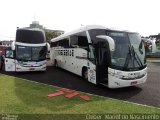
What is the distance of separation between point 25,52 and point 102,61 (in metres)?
7.94

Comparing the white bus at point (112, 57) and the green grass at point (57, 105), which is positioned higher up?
the white bus at point (112, 57)

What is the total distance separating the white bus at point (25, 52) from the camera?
698 inches

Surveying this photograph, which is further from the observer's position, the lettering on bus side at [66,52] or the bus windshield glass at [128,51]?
the lettering on bus side at [66,52]

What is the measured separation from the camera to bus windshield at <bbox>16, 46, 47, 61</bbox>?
17.8 meters

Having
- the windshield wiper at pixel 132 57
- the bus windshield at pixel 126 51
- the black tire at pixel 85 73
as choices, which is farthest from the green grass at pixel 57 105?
the black tire at pixel 85 73

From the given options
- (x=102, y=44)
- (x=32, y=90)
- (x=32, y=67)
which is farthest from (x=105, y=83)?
(x=32, y=67)

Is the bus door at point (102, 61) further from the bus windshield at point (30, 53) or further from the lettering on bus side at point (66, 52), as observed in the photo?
the bus windshield at point (30, 53)

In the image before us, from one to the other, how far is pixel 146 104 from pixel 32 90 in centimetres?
546

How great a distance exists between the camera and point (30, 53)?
18016mm

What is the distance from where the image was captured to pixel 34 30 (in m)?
18.3

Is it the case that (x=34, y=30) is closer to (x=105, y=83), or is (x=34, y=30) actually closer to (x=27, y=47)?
(x=27, y=47)

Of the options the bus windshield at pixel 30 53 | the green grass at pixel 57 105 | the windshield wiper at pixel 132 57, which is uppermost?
the windshield wiper at pixel 132 57

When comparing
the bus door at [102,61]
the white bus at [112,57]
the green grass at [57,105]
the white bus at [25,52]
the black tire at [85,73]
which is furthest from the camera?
the white bus at [25,52]

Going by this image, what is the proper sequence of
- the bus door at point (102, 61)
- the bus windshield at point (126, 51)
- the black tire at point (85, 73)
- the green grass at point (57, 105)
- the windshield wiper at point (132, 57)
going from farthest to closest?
the black tire at point (85, 73), the bus door at point (102, 61), the windshield wiper at point (132, 57), the bus windshield at point (126, 51), the green grass at point (57, 105)
